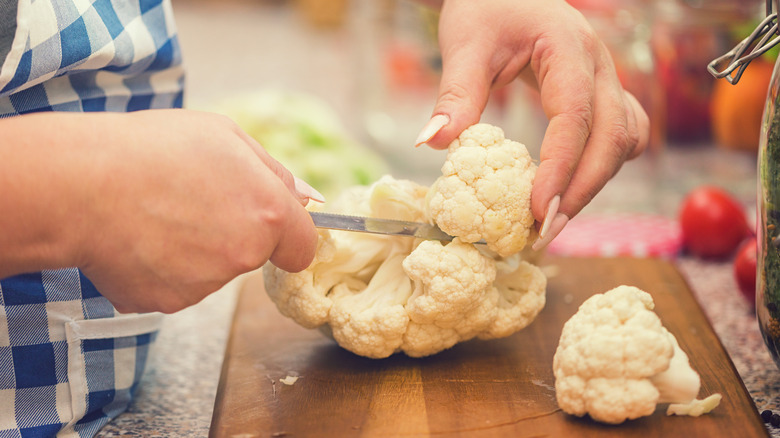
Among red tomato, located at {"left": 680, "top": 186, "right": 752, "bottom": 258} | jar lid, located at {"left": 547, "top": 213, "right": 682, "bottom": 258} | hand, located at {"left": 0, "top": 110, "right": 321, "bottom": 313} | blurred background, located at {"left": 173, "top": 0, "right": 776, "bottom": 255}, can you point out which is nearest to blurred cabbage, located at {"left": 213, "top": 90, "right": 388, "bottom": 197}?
blurred background, located at {"left": 173, "top": 0, "right": 776, "bottom": 255}

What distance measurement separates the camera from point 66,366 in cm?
85

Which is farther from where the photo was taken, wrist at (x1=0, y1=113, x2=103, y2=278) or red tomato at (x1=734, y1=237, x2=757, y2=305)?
red tomato at (x1=734, y1=237, x2=757, y2=305)

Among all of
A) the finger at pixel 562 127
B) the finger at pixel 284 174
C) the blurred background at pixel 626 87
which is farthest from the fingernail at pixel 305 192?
the blurred background at pixel 626 87

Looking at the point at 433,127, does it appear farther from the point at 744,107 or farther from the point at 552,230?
the point at 744,107

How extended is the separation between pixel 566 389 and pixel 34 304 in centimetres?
60

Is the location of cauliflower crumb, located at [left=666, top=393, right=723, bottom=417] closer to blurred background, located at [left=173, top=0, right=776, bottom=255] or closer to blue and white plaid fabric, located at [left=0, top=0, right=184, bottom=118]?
blue and white plaid fabric, located at [left=0, top=0, right=184, bottom=118]

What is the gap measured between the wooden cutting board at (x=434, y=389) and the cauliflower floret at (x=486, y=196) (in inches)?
6.2

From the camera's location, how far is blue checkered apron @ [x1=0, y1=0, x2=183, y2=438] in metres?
0.81

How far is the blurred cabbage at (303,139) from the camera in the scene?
1944 millimetres

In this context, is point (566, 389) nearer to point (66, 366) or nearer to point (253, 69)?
point (66, 366)

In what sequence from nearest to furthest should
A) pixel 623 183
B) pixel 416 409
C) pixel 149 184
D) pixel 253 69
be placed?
pixel 149 184
pixel 416 409
pixel 623 183
pixel 253 69

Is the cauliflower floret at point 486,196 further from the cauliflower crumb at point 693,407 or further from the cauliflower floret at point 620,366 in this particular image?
the cauliflower crumb at point 693,407

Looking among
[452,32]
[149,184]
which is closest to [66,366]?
[149,184]

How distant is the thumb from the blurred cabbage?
989mm
